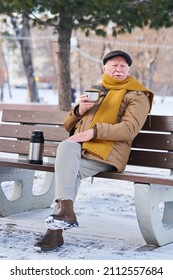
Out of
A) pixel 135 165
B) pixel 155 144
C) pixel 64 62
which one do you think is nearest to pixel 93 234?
pixel 135 165

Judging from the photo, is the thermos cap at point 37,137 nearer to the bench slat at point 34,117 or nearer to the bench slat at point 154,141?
the bench slat at point 34,117

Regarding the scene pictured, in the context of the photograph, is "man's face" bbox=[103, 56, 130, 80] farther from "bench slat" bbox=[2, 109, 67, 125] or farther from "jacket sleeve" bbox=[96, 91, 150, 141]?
"bench slat" bbox=[2, 109, 67, 125]

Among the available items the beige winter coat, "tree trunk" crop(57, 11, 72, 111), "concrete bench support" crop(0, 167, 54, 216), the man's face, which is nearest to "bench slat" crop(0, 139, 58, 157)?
"concrete bench support" crop(0, 167, 54, 216)

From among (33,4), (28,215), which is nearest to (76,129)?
(28,215)

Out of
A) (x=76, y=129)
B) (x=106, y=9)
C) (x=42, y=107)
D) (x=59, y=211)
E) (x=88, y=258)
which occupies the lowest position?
(x=42, y=107)

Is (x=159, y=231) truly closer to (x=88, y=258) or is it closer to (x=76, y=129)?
(x=88, y=258)

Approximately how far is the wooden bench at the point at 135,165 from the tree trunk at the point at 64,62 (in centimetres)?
429

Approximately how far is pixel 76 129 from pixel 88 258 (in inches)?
43.6

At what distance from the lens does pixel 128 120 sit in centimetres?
505

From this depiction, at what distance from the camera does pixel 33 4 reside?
384 inches

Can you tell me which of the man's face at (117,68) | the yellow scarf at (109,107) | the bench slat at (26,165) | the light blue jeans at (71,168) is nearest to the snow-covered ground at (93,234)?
the light blue jeans at (71,168)

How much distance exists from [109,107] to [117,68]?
0.32m
